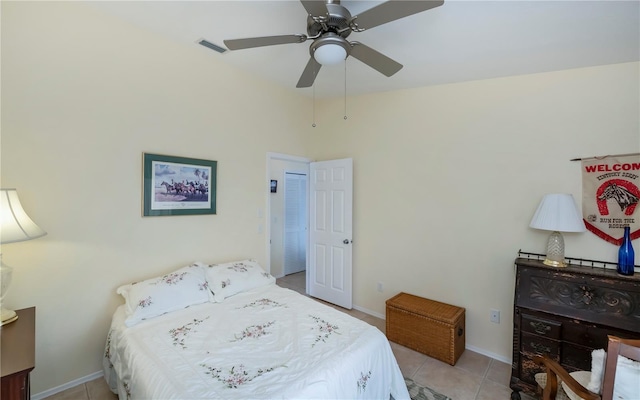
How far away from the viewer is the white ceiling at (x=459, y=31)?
1758 millimetres

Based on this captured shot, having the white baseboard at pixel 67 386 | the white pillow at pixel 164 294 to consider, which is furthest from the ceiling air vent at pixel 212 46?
the white baseboard at pixel 67 386

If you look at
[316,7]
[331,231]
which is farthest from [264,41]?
[331,231]

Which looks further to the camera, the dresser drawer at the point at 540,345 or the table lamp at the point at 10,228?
the dresser drawer at the point at 540,345

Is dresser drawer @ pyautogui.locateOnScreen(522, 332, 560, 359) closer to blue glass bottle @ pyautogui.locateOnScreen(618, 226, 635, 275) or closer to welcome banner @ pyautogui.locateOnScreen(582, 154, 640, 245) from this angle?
blue glass bottle @ pyautogui.locateOnScreen(618, 226, 635, 275)

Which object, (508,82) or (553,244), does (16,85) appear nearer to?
(508,82)

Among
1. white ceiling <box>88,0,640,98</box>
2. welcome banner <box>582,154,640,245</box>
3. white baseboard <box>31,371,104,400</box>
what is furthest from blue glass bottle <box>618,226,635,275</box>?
white baseboard <box>31,371,104,400</box>

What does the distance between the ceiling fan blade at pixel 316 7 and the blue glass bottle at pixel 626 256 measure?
8.40 feet

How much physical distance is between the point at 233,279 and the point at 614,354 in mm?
2527

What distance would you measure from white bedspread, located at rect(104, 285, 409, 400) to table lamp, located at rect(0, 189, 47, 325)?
2.14ft

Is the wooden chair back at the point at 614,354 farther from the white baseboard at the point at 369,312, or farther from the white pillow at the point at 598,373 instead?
the white baseboard at the point at 369,312

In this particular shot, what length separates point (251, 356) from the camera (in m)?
1.61

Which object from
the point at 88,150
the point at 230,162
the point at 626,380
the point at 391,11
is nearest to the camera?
the point at 626,380

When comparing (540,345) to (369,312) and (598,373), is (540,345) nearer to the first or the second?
(598,373)

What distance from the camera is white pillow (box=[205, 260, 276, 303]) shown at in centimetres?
246
